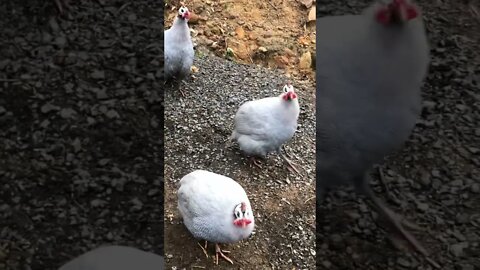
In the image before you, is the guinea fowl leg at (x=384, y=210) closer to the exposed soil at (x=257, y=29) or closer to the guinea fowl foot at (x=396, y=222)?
the guinea fowl foot at (x=396, y=222)

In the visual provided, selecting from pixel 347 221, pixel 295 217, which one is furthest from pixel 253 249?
pixel 347 221

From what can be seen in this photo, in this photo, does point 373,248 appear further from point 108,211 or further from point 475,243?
point 108,211

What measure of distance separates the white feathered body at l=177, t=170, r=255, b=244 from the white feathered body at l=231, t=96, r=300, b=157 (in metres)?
0.14

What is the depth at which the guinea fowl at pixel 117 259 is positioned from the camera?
2.92 ft

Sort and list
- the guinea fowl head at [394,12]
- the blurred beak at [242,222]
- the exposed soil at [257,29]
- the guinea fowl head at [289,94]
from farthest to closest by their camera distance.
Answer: the exposed soil at [257,29] → the guinea fowl head at [289,94] → the blurred beak at [242,222] → the guinea fowl head at [394,12]

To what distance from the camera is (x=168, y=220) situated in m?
1.28

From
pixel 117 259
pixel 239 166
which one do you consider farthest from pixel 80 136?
pixel 239 166

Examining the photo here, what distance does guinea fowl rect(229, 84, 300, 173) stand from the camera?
50.9 inches

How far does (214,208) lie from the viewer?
1.22m

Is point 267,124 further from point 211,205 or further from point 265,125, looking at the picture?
point 211,205

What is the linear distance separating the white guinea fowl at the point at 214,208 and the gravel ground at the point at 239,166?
0.17 feet

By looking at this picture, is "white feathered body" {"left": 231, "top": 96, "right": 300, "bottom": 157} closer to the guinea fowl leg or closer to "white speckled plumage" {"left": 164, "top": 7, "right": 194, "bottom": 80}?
"white speckled plumage" {"left": 164, "top": 7, "right": 194, "bottom": 80}

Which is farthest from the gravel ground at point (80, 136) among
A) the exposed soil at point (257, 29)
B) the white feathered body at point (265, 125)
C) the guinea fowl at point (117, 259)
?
the exposed soil at point (257, 29)

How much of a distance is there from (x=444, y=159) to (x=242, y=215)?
45 centimetres
